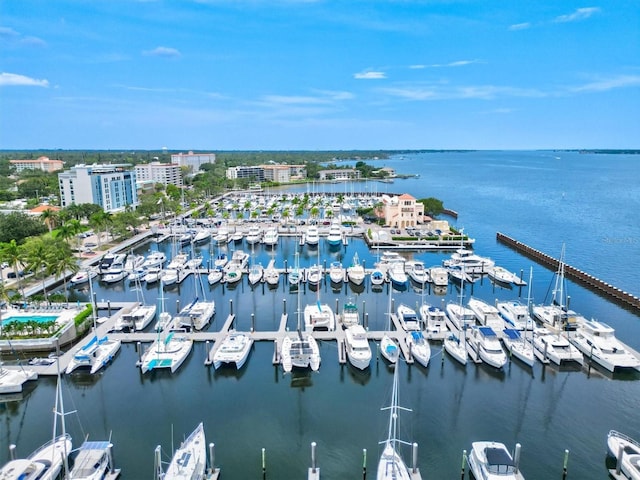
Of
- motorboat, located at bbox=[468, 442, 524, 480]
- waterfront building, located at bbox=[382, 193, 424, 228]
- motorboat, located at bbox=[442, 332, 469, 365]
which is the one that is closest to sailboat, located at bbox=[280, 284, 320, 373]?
motorboat, located at bbox=[442, 332, 469, 365]

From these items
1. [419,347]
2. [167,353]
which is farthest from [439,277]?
[167,353]

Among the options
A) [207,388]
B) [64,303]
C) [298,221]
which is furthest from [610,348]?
[298,221]

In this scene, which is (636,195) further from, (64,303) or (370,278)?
(64,303)

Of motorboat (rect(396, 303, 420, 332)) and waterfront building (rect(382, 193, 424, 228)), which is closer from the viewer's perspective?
motorboat (rect(396, 303, 420, 332))

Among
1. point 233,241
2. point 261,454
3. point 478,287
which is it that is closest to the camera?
point 261,454

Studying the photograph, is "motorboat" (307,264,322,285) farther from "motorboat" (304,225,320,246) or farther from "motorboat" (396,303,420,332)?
"motorboat" (304,225,320,246)

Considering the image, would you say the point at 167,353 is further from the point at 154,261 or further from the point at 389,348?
the point at 154,261
